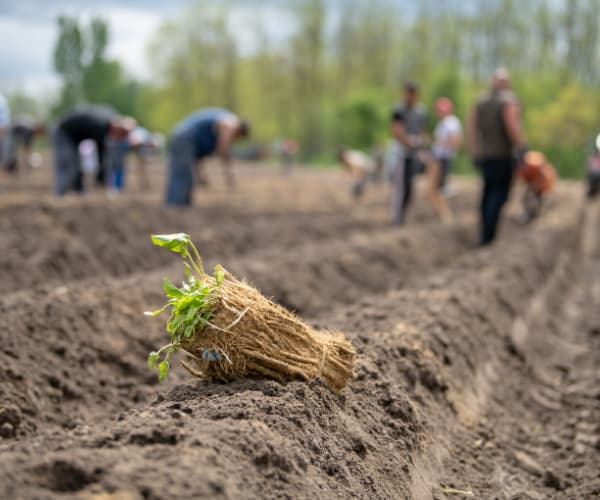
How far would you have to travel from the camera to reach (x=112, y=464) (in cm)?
208

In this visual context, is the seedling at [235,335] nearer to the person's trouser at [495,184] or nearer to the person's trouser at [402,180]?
the person's trouser at [495,184]

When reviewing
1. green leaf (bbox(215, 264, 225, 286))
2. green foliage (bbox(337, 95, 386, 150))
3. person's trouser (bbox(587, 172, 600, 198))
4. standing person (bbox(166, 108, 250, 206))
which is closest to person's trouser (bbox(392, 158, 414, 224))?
standing person (bbox(166, 108, 250, 206))

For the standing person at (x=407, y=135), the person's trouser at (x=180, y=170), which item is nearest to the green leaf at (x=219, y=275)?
the standing person at (x=407, y=135)

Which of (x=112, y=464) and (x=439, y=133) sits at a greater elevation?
(x=439, y=133)

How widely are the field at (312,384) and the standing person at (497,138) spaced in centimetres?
79

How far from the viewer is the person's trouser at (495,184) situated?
8.84 m

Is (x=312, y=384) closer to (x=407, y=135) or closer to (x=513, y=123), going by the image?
(x=513, y=123)

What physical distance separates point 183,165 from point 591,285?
19.1ft

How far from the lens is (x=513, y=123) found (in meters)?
8.51

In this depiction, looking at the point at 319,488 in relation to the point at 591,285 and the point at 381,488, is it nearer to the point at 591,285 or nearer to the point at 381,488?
the point at 381,488

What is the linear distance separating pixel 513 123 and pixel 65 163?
6628 millimetres

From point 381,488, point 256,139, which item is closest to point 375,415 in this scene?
point 381,488

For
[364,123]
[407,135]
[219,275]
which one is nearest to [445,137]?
[407,135]

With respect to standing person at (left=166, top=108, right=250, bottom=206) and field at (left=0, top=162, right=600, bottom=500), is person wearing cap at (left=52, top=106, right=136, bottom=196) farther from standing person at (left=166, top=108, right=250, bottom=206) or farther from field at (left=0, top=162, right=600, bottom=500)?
field at (left=0, top=162, right=600, bottom=500)
